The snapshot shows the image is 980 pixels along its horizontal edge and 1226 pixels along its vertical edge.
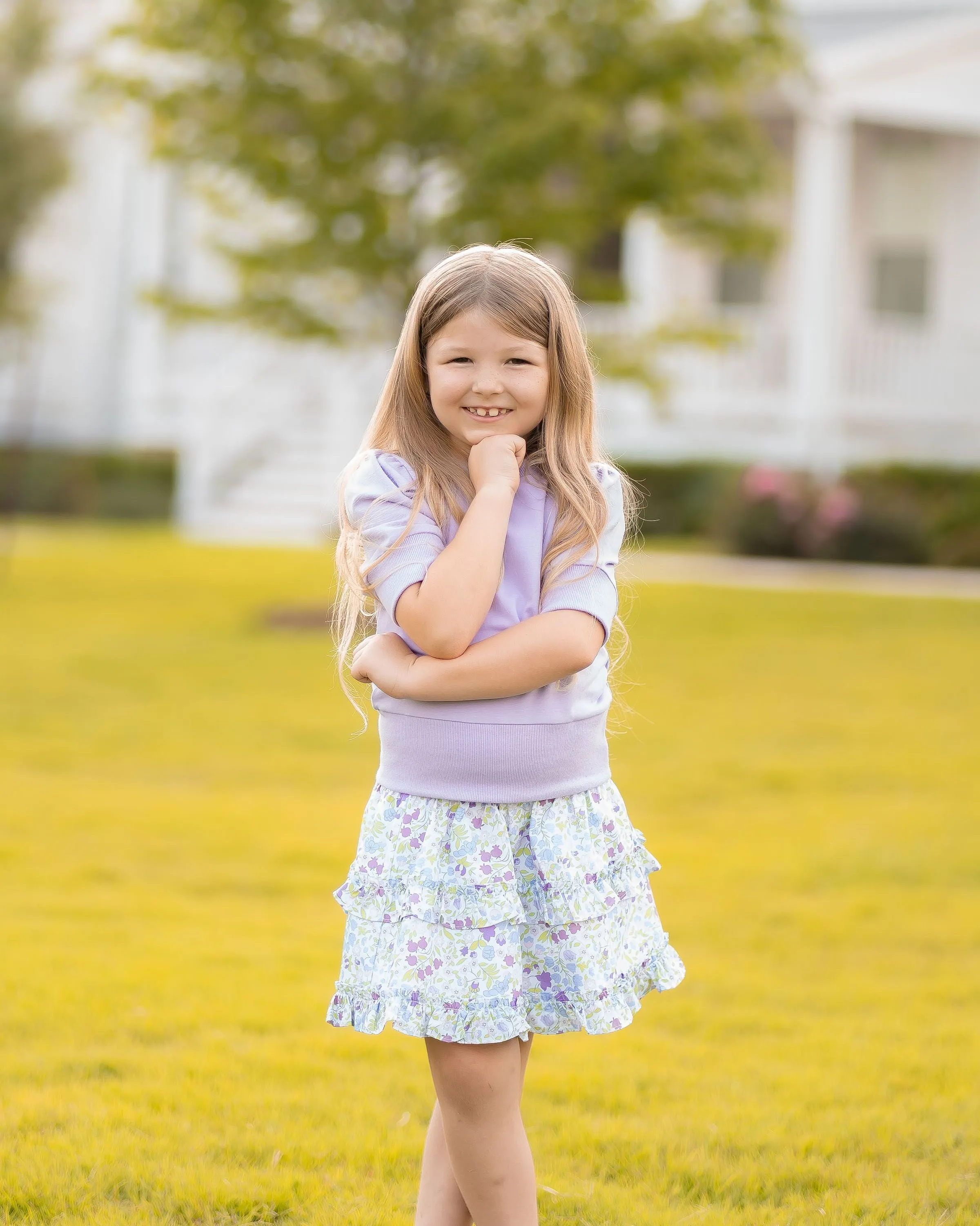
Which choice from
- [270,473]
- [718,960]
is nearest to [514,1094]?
[718,960]

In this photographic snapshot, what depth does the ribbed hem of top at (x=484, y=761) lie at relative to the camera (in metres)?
2.21

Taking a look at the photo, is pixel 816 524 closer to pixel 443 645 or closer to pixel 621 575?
pixel 621 575

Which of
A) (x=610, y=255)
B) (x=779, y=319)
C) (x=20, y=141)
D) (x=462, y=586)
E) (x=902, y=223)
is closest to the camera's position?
(x=462, y=586)

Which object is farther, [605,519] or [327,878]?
[327,878]

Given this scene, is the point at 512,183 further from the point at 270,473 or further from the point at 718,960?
the point at 270,473

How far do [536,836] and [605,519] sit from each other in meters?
0.46

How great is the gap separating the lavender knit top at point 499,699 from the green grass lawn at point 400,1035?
0.92 meters

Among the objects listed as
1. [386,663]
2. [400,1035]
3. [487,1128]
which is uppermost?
[386,663]

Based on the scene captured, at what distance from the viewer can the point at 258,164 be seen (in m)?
9.76

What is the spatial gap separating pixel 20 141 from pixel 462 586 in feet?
38.0

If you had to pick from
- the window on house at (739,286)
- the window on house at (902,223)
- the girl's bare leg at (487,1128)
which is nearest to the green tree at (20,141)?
the window on house at (739,286)

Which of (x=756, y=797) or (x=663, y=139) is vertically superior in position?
(x=663, y=139)

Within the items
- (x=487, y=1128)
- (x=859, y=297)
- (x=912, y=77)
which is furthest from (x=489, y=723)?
(x=859, y=297)

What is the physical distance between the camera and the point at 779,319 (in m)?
17.9
